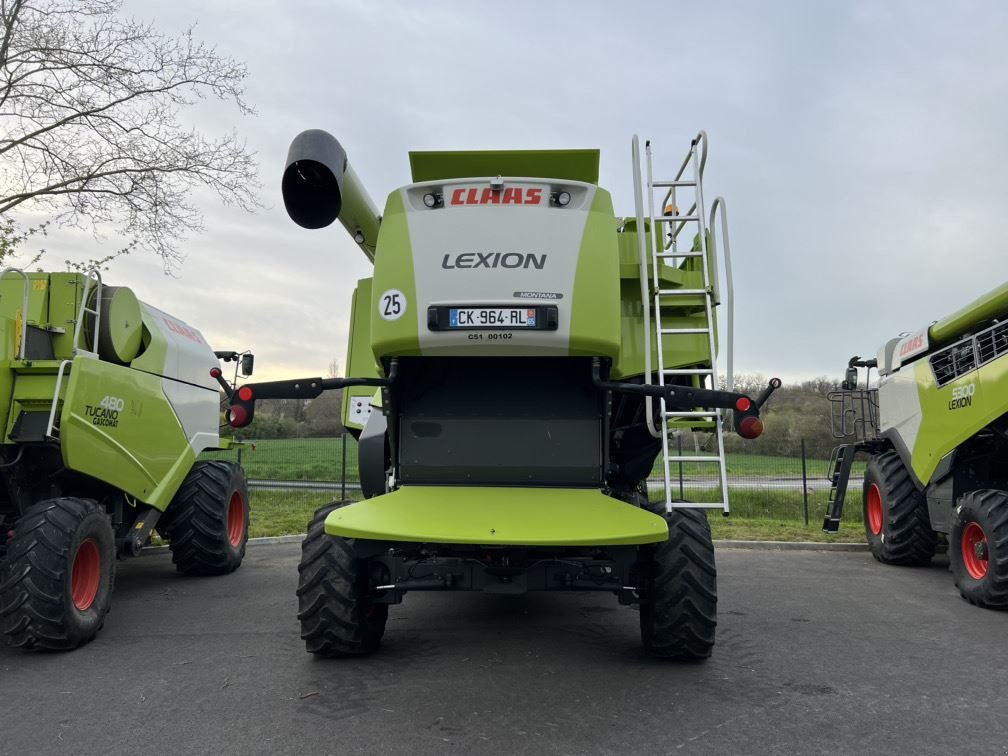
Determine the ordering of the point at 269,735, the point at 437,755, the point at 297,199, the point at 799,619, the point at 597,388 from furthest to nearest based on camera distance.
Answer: the point at 799,619
the point at 297,199
the point at 597,388
the point at 269,735
the point at 437,755

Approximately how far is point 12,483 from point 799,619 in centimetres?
631

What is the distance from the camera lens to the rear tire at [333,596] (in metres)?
4.67

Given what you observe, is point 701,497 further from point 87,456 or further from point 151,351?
point 87,456

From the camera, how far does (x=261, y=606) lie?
269 inches

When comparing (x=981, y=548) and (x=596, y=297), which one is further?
(x=981, y=548)

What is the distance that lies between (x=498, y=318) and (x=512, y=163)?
4.78ft

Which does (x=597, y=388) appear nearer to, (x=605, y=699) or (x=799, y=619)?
(x=605, y=699)

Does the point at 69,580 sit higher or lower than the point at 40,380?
lower

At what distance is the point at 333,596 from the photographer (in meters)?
4.66

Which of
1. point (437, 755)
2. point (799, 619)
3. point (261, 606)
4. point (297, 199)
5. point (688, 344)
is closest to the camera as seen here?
point (437, 755)

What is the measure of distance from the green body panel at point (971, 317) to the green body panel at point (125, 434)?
26.4 ft

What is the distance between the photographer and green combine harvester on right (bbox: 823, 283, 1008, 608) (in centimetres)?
711

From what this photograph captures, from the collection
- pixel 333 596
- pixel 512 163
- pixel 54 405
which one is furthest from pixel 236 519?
pixel 512 163

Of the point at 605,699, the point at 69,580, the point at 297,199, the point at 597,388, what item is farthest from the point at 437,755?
the point at 297,199
